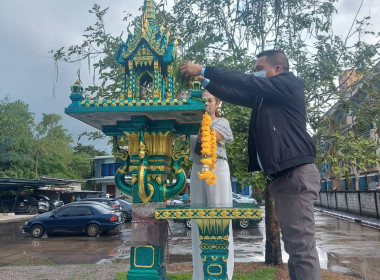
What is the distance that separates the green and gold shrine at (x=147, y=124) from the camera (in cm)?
334

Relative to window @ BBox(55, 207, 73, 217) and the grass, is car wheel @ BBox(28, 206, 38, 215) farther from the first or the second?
the grass

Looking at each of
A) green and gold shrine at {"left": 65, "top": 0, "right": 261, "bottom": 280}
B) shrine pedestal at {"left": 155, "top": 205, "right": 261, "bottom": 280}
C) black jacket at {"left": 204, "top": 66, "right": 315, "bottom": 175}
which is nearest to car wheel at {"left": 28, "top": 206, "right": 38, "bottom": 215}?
green and gold shrine at {"left": 65, "top": 0, "right": 261, "bottom": 280}

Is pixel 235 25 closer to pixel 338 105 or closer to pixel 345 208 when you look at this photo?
pixel 338 105

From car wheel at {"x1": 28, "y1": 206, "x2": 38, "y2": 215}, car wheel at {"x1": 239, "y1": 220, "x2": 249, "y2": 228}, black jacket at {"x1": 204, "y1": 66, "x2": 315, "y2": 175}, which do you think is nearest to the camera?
black jacket at {"x1": 204, "y1": 66, "x2": 315, "y2": 175}

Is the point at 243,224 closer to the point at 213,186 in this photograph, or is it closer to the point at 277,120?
the point at 213,186

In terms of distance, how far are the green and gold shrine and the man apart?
67 centimetres

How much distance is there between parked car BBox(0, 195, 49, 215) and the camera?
25.2 m

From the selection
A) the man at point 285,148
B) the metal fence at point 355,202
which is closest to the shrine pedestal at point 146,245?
the man at point 285,148

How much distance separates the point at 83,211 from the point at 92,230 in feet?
2.96

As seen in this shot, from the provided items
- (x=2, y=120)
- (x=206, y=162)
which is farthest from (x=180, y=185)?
(x=2, y=120)

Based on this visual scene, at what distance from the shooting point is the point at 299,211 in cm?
244

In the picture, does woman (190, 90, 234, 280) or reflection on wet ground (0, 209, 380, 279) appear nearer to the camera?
woman (190, 90, 234, 280)

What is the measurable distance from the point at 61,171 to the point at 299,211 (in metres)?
40.5

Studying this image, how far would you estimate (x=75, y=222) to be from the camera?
44.7 feet
